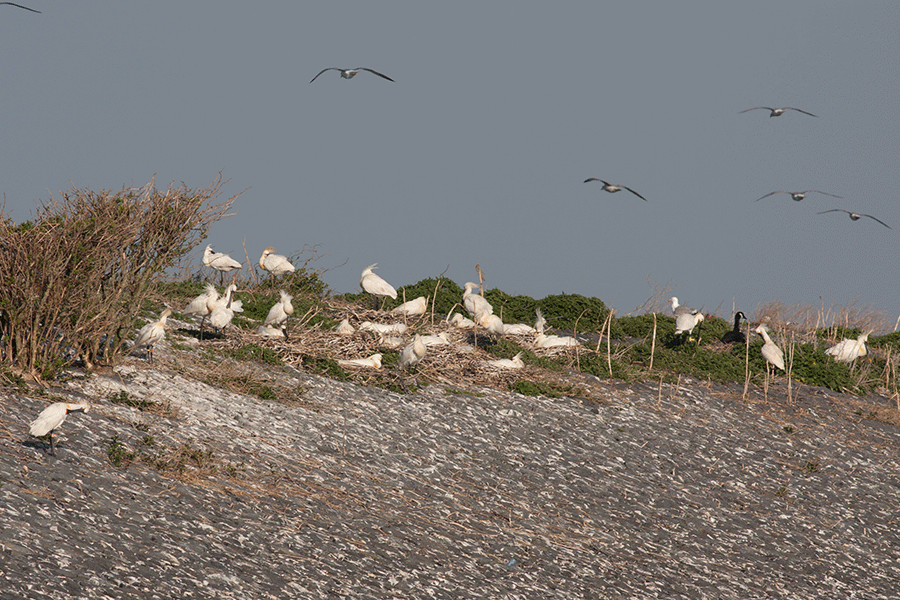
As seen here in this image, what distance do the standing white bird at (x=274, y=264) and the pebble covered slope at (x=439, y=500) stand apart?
19.8 ft

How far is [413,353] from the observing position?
39.1 feet

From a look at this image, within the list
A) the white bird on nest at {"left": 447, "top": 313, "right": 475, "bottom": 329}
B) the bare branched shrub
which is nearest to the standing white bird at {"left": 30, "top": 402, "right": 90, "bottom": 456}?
the bare branched shrub

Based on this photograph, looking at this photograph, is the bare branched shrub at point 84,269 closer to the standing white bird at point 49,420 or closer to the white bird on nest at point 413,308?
the standing white bird at point 49,420

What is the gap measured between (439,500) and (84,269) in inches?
202

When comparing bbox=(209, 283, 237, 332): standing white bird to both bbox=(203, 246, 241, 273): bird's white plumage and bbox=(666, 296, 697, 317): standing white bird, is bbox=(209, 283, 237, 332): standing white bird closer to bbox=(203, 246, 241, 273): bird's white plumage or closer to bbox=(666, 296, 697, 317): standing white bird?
bbox=(203, 246, 241, 273): bird's white plumage

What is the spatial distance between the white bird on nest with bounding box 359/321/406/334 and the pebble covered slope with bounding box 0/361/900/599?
208 centimetres

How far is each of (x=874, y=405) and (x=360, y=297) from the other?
11284 millimetres

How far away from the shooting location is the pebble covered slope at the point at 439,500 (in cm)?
629

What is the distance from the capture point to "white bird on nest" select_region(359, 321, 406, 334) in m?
14.2

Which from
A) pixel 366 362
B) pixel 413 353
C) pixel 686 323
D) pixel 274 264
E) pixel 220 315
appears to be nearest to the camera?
pixel 413 353

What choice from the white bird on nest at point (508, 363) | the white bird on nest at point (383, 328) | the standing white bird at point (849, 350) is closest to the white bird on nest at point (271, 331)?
the white bird on nest at point (383, 328)

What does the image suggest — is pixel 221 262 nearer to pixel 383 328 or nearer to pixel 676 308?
pixel 383 328

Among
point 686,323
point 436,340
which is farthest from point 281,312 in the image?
point 686,323

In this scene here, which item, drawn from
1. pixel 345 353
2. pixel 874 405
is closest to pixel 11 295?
pixel 345 353
